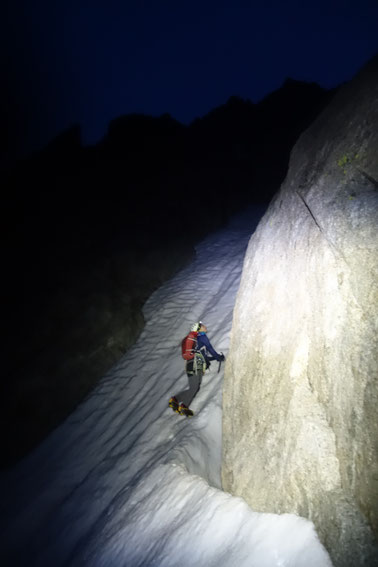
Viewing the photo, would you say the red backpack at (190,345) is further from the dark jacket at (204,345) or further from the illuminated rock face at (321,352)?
the illuminated rock face at (321,352)

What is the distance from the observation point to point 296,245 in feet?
13.4

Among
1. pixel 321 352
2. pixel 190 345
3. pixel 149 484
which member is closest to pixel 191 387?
pixel 190 345

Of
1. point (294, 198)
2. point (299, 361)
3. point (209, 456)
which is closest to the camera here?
point (299, 361)

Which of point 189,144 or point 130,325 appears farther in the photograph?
point 189,144

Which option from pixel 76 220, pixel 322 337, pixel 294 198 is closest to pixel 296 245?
pixel 294 198

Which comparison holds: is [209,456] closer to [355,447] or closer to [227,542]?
[227,542]

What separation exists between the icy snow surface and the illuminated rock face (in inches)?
14.1

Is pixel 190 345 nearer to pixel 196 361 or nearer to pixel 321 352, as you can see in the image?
pixel 196 361

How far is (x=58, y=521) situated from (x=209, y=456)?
4073 mm

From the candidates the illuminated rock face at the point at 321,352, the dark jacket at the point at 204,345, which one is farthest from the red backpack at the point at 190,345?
the illuminated rock face at the point at 321,352

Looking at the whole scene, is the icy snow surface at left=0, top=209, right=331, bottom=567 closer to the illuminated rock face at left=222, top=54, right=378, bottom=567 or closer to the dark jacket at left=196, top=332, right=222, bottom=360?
the illuminated rock face at left=222, top=54, right=378, bottom=567

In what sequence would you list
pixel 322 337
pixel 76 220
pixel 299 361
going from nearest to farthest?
pixel 322 337, pixel 299 361, pixel 76 220

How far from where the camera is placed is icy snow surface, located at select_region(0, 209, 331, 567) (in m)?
3.18

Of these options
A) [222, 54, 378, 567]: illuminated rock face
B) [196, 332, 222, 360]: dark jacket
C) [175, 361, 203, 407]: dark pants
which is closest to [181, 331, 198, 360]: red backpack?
[196, 332, 222, 360]: dark jacket
